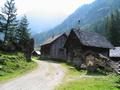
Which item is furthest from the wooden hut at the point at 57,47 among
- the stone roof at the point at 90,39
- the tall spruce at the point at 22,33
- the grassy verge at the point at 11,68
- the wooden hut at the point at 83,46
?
the grassy verge at the point at 11,68

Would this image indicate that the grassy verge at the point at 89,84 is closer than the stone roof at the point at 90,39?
Yes

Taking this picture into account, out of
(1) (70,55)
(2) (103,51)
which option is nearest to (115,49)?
(2) (103,51)

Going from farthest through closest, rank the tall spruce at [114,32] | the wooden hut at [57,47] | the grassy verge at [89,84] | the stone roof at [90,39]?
the tall spruce at [114,32]
the wooden hut at [57,47]
the stone roof at [90,39]
the grassy verge at [89,84]

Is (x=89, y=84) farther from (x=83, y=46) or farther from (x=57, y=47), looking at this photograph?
(x=57, y=47)

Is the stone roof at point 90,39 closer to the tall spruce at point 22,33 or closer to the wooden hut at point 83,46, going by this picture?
the wooden hut at point 83,46

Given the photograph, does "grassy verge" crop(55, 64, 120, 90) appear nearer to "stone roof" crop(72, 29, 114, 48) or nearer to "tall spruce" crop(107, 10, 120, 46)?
"stone roof" crop(72, 29, 114, 48)

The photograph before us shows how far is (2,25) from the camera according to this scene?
228 feet

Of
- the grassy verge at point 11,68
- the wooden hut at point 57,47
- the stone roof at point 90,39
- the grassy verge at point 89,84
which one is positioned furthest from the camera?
the wooden hut at point 57,47

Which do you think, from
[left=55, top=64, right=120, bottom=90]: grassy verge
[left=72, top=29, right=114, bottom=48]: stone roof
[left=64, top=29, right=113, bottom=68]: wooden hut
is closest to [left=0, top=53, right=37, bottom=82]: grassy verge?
[left=55, top=64, right=120, bottom=90]: grassy verge

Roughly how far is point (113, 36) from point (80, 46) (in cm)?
5048

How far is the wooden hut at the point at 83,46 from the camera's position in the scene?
5511 cm

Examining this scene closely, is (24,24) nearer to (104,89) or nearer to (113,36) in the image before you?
(113,36)

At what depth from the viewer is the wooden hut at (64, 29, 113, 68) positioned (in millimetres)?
55112

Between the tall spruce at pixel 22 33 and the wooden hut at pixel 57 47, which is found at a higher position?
the tall spruce at pixel 22 33
